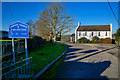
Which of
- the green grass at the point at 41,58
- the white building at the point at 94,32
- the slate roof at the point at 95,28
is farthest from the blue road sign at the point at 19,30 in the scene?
the slate roof at the point at 95,28

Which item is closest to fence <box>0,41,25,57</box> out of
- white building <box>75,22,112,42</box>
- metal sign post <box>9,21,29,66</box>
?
metal sign post <box>9,21,29,66</box>

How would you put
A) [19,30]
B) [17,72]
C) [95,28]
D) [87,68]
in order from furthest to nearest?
1. [95,28]
2. [87,68]
3. [19,30]
4. [17,72]

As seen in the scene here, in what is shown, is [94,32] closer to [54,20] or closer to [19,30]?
[54,20]

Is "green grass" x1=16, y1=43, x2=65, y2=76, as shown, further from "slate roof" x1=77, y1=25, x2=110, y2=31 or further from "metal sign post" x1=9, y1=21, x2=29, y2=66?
"slate roof" x1=77, y1=25, x2=110, y2=31

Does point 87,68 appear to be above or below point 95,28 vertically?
below

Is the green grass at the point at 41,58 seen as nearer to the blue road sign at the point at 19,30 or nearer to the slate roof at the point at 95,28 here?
the blue road sign at the point at 19,30

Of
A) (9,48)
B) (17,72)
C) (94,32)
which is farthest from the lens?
(94,32)

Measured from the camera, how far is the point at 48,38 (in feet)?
63.1

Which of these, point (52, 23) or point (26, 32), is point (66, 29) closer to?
point (52, 23)

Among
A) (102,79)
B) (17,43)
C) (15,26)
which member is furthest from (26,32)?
(102,79)

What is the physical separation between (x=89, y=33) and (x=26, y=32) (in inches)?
1227

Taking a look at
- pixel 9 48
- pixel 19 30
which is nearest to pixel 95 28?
pixel 9 48

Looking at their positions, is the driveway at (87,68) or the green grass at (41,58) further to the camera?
the green grass at (41,58)

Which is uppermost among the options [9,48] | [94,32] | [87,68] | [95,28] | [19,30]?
[95,28]
